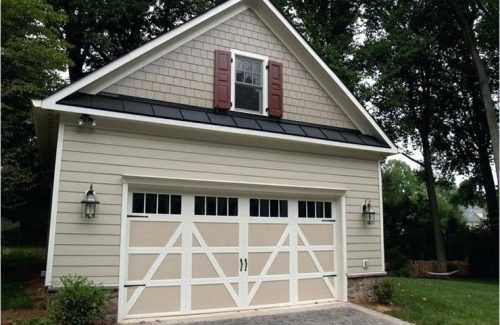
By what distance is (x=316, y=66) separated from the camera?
10.0m

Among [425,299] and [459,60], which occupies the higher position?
[459,60]

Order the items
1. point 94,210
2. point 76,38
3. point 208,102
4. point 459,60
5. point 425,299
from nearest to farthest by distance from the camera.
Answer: point 94,210 < point 208,102 < point 425,299 < point 76,38 < point 459,60

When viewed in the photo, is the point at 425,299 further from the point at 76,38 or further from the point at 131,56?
the point at 76,38

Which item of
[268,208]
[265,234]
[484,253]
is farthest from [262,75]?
[484,253]

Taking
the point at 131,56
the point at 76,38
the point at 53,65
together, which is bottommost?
the point at 131,56

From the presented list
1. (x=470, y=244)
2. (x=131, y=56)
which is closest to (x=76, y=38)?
(x=131, y=56)

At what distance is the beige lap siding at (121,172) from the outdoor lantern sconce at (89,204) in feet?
0.32

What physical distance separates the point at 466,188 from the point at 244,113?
20003mm

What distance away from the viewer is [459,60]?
22906 mm

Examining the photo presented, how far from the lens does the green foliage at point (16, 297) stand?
7.95 meters

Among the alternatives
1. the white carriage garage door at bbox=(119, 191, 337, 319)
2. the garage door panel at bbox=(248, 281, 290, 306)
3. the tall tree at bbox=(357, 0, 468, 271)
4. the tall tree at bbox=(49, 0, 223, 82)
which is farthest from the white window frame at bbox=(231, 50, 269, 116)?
the tall tree at bbox=(357, 0, 468, 271)

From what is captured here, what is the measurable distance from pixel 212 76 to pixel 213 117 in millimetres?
949

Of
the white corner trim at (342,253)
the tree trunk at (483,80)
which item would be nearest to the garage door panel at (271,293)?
the white corner trim at (342,253)

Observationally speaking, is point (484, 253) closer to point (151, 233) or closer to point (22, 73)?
point (151, 233)
